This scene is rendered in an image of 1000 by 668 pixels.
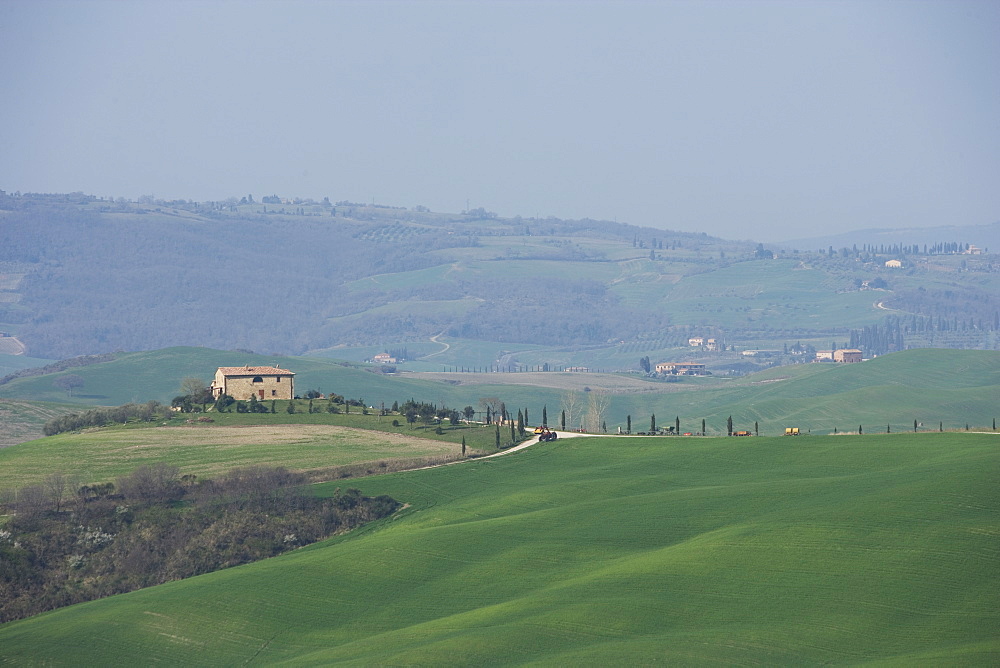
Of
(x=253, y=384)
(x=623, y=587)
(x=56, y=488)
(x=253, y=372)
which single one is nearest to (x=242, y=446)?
(x=56, y=488)

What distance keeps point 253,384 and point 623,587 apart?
99.5 m

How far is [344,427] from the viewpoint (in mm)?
143750

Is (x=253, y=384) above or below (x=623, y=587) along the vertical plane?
above

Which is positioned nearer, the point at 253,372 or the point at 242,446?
the point at 242,446

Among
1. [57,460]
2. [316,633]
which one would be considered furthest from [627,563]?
[57,460]

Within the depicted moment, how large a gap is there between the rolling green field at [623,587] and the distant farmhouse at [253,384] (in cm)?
6468

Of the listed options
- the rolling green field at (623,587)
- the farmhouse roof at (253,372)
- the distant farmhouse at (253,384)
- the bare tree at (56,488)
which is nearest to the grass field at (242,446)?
the bare tree at (56,488)

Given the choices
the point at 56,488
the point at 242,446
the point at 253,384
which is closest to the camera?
the point at 56,488

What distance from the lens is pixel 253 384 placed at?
16412 cm

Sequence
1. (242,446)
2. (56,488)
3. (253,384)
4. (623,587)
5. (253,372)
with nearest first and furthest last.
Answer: (623,587), (56,488), (242,446), (253,384), (253,372)

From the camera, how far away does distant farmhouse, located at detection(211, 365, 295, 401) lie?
534ft

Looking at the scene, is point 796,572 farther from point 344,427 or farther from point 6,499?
point 344,427

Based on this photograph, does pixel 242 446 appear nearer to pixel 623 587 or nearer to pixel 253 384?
pixel 253 384

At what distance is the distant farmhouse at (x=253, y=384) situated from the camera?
163m
